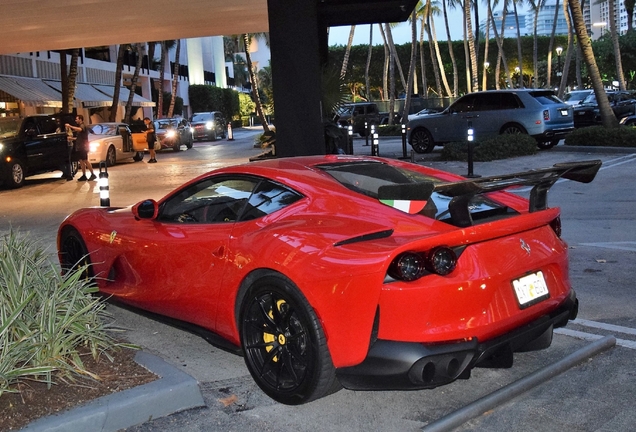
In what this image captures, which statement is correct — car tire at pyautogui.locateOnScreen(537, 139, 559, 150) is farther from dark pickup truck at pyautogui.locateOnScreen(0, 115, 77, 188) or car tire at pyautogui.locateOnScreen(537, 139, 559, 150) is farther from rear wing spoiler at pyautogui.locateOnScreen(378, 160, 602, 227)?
rear wing spoiler at pyautogui.locateOnScreen(378, 160, 602, 227)

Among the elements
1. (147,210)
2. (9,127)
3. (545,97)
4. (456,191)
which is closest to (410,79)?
(545,97)

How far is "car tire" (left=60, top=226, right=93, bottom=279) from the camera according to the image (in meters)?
6.50

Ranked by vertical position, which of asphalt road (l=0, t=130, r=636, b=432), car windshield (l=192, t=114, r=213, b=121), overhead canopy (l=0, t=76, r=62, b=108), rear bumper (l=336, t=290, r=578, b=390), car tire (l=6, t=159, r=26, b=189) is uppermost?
overhead canopy (l=0, t=76, r=62, b=108)

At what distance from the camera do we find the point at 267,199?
4.96 meters

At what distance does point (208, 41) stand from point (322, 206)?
8187 cm

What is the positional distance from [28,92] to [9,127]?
14795 millimetres

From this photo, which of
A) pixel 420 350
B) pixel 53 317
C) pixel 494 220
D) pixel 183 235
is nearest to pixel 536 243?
pixel 494 220

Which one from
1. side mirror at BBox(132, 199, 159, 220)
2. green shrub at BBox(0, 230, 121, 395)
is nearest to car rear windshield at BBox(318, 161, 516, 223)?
side mirror at BBox(132, 199, 159, 220)

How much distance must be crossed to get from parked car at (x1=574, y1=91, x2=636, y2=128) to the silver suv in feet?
24.4

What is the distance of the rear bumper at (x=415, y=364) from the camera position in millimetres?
3908

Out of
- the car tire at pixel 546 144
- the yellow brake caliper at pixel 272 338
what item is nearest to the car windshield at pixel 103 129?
the car tire at pixel 546 144

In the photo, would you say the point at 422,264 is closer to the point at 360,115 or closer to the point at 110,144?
the point at 110,144

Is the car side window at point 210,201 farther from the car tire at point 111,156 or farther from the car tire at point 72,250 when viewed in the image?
the car tire at point 111,156

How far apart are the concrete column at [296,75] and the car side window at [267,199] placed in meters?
7.41
